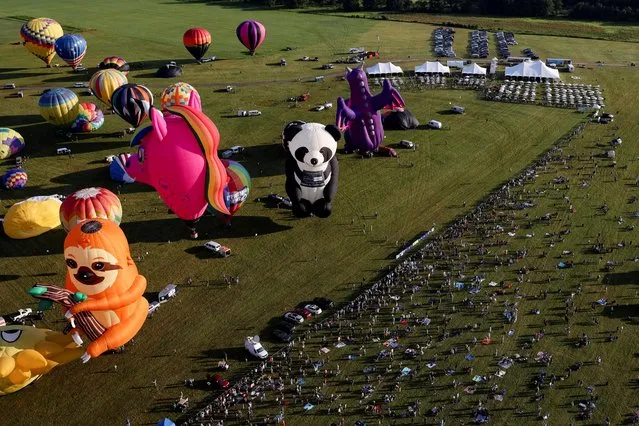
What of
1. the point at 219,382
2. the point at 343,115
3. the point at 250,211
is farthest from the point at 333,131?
the point at 219,382

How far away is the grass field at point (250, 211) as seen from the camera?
34.1m

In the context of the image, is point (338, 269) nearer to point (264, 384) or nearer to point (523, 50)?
point (264, 384)

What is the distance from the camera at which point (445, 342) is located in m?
35.7

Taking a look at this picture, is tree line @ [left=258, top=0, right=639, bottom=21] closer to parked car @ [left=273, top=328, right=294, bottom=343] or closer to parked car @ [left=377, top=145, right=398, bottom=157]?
parked car @ [left=377, top=145, right=398, bottom=157]

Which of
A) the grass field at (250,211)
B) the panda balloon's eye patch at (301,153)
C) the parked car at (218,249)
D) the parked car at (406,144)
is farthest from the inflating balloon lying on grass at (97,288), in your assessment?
the parked car at (406,144)

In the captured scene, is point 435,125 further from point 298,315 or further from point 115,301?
point 115,301

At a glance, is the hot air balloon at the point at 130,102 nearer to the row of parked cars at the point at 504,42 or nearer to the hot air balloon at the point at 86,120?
the hot air balloon at the point at 86,120

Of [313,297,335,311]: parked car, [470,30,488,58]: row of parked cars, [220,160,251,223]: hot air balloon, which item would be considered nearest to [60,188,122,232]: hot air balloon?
[220,160,251,223]: hot air balloon

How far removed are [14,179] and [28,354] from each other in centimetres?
Answer: 2767

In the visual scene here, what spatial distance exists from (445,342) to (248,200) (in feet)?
75.2

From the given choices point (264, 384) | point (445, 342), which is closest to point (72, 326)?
point (264, 384)

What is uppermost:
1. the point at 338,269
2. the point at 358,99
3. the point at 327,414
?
the point at 358,99

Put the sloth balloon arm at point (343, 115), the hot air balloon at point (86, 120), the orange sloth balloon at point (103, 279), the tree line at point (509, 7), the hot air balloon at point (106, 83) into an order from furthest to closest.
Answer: the tree line at point (509, 7), the hot air balloon at point (106, 83), the hot air balloon at point (86, 120), the sloth balloon arm at point (343, 115), the orange sloth balloon at point (103, 279)

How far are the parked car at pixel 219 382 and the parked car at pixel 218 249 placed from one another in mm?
12692
